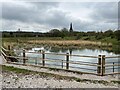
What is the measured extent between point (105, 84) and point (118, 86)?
55 cm

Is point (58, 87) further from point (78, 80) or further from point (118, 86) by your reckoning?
point (118, 86)

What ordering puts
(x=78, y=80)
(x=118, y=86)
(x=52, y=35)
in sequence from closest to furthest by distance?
(x=118, y=86)
(x=78, y=80)
(x=52, y=35)

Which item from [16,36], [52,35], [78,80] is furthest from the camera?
[52,35]

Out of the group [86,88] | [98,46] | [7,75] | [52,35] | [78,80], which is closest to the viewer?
[86,88]

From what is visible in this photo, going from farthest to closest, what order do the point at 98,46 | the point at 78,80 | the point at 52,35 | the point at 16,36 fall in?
the point at 52,35 < the point at 16,36 < the point at 98,46 < the point at 78,80

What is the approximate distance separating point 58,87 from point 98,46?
39594 millimetres

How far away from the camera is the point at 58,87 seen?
332 inches

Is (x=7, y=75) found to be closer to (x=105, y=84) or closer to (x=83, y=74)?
(x=83, y=74)

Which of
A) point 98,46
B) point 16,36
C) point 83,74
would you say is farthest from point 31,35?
point 83,74

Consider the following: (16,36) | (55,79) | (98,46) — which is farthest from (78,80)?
(16,36)

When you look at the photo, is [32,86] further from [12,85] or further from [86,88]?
[86,88]

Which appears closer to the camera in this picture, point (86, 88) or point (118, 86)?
point (86, 88)

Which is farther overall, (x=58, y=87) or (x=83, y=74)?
(x=83, y=74)

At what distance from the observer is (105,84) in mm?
9398
